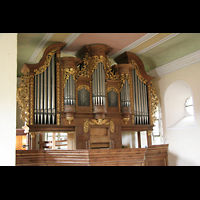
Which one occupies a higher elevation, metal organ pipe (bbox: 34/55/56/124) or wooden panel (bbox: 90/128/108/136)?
metal organ pipe (bbox: 34/55/56/124)

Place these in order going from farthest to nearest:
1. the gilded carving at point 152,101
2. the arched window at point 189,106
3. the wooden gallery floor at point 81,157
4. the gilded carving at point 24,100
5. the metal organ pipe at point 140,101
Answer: the arched window at point 189,106 < the gilded carving at point 152,101 < the metal organ pipe at point 140,101 < the gilded carving at point 24,100 < the wooden gallery floor at point 81,157

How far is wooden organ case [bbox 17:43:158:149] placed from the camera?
7.21m

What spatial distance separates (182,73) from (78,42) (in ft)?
10.5

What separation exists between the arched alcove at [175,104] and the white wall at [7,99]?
5272 millimetres

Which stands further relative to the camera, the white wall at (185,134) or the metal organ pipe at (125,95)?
the metal organ pipe at (125,95)

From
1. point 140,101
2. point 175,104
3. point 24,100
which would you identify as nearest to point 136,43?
point 140,101

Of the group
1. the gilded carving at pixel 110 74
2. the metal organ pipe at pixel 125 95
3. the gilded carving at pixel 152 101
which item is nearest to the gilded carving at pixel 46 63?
the gilded carving at pixel 110 74

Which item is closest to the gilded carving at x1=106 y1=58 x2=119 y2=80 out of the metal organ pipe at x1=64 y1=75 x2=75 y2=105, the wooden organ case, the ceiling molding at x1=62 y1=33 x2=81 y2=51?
the wooden organ case

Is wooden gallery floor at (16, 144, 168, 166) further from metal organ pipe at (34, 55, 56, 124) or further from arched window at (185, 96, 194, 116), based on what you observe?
arched window at (185, 96, 194, 116)

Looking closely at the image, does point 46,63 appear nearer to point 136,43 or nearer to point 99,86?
point 99,86

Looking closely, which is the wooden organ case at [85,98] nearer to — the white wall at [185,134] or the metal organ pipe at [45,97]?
the metal organ pipe at [45,97]

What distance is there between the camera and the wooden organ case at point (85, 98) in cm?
721

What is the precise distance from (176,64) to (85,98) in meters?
3.00

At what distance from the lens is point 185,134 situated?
819cm
